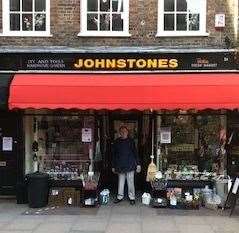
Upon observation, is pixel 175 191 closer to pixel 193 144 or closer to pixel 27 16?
pixel 193 144

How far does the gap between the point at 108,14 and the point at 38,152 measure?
12.0 feet

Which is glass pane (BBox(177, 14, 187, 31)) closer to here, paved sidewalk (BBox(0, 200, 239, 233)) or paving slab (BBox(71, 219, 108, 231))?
paved sidewalk (BBox(0, 200, 239, 233))

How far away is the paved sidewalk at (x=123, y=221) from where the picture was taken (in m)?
10.9

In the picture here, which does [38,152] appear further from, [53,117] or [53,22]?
[53,22]

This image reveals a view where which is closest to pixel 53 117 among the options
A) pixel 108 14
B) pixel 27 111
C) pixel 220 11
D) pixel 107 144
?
pixel 27 111

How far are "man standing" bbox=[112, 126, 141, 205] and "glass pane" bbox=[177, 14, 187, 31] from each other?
9.35 ft

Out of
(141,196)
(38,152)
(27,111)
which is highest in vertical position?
(27,111)

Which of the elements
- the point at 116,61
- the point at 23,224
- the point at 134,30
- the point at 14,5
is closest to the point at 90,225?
the point at 23,224

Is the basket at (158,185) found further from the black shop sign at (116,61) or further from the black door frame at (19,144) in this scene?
the black door frame at (19,144)

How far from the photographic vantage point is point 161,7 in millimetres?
13875

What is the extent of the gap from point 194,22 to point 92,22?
7.88 ft

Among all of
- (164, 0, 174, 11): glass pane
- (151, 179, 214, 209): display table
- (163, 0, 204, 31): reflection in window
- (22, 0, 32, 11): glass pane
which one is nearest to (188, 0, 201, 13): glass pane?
(163, 0, 204, 31): reflection in window

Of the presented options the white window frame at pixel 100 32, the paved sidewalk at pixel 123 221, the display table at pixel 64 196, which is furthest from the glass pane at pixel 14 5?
the paved sidewalk at pixel 123 221

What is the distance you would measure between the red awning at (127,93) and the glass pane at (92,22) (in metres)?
1.58
